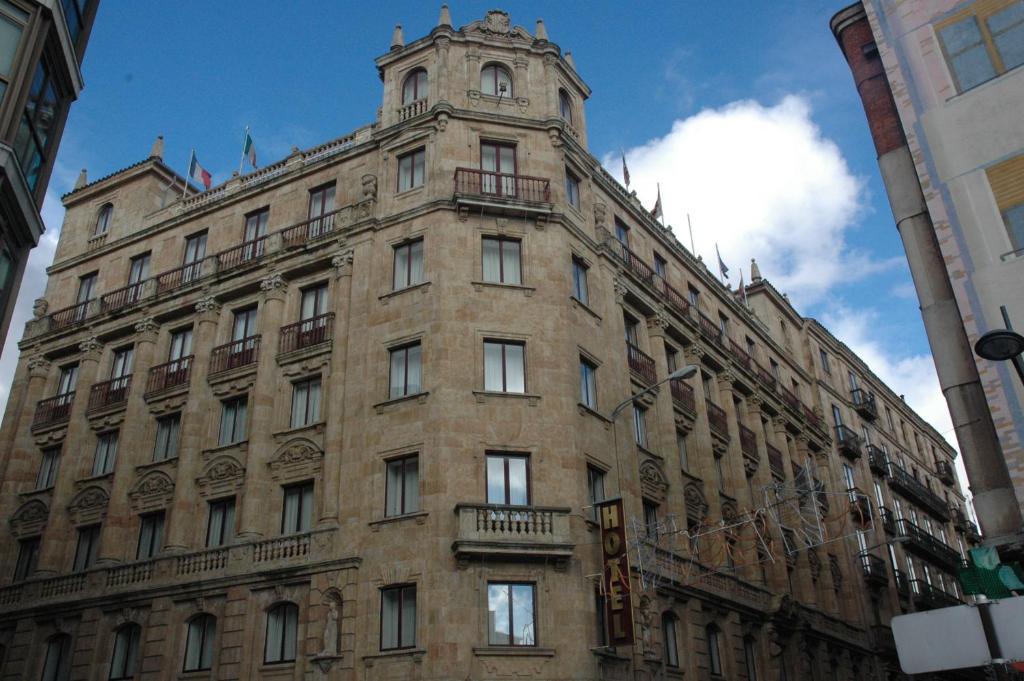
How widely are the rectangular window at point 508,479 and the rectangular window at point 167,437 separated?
47.2 ft

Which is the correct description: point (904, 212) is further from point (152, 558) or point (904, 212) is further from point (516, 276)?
point (152, 558)

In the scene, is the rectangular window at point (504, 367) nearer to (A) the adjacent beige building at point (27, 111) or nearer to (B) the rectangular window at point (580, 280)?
(B) the rectangular window at point (580, 280)

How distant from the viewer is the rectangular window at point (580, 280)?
1352 inches

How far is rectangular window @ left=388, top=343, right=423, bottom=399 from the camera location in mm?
30438

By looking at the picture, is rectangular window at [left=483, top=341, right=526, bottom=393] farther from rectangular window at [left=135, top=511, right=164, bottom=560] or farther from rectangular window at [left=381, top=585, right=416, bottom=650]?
rectangular window at [left=135, top=511, right=164, bottom=560]

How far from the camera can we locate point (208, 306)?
124 ft

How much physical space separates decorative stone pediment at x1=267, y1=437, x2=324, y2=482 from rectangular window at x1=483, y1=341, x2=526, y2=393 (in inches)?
262

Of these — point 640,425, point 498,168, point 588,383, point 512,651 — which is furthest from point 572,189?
point 512,651

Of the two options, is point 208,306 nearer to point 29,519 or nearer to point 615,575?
point 29,519

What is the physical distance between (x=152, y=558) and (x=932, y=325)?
1070 inches

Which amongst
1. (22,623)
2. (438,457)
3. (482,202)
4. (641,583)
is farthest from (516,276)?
(22,623)

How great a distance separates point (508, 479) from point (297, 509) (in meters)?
8.08

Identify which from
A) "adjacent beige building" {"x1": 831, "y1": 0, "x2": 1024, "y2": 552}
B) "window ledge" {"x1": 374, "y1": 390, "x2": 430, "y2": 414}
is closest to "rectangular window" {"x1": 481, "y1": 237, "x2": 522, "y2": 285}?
"window ledge" {"x1": 374, "y1": 390, "x2": 430, "y2": 414}

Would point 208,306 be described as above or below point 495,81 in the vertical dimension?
below
